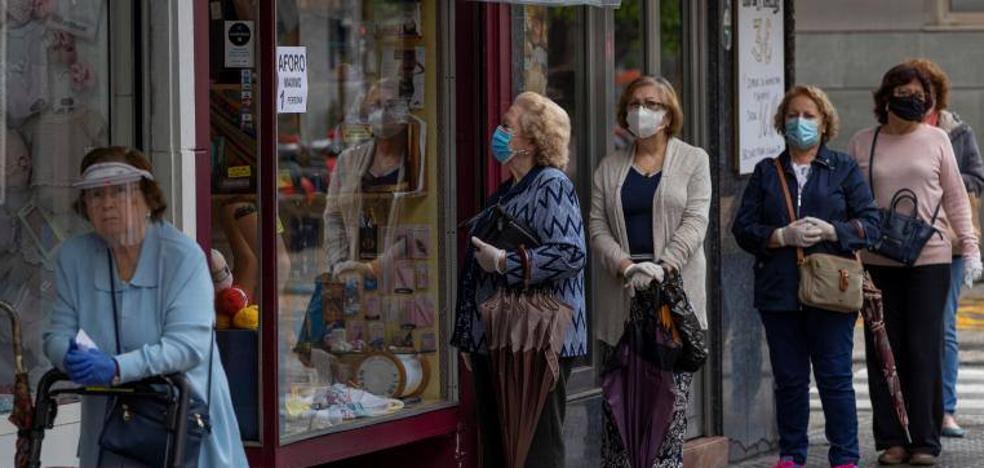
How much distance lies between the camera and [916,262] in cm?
955

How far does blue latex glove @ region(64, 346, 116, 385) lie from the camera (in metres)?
5.11

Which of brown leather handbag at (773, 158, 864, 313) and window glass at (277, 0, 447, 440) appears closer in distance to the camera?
window glass at (277, 0, 447, 440)

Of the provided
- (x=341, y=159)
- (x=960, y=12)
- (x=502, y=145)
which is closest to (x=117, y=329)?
(x=502, y=145)

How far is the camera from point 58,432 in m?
6.25

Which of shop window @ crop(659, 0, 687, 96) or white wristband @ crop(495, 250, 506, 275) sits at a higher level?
shop window @ crop(659, 0, 687, 96)

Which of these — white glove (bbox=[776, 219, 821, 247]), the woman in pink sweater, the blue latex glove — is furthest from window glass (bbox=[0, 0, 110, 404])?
the woman in pink sweater

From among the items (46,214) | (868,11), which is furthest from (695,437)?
(868,11)

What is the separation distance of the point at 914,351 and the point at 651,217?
7.18 feet

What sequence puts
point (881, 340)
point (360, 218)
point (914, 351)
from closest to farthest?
point (360, 218) → point (881, 340) → point (914, 351)

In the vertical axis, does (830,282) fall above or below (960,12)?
below

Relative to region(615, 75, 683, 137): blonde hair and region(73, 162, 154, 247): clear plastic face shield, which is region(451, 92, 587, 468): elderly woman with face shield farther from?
region(73, 162, 154, 247): clear plastic face shield

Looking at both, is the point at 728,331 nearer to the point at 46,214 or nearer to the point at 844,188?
the point at 844,188

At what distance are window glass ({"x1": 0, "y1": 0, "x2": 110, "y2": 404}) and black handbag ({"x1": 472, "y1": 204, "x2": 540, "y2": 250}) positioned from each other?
1.57m

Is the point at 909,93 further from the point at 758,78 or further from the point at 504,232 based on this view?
the point at 504,232
